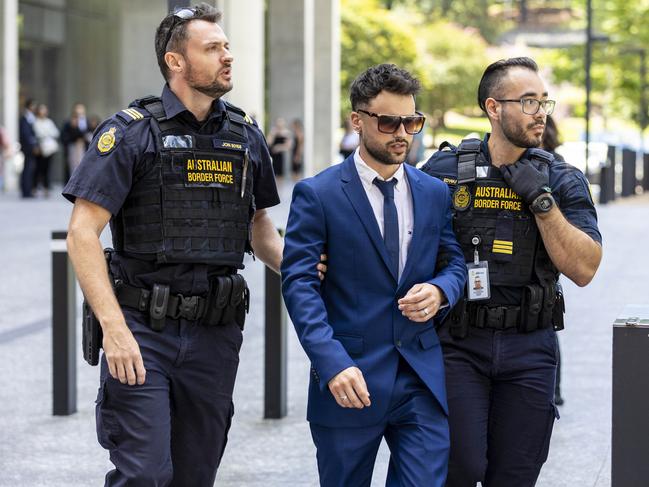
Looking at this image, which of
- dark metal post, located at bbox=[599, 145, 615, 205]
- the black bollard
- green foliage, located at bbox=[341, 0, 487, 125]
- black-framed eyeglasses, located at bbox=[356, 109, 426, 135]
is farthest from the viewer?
green foliage, located at bbox=[341, 0, 487, 125]

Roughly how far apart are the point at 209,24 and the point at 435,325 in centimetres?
124

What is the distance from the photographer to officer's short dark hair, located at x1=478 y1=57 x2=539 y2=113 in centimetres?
452

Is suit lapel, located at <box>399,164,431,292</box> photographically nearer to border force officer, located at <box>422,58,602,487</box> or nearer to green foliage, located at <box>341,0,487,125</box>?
border force officer, located at <box>422,58,602,487</box>

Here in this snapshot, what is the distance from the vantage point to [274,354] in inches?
299

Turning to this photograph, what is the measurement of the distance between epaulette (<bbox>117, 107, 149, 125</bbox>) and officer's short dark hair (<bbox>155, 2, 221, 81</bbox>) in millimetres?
143

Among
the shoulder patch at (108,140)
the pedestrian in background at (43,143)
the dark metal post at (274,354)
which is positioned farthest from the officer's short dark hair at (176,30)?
the pedestrian in background at (43,143)

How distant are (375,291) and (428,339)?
24cm

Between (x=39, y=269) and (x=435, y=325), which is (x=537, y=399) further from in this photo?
(x=39, y=269)

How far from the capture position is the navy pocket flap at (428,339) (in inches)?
164

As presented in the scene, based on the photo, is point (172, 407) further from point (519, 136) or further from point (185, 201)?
point (519, 136)

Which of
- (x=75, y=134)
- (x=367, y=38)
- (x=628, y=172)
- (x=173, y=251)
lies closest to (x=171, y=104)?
(x=173, y=251)

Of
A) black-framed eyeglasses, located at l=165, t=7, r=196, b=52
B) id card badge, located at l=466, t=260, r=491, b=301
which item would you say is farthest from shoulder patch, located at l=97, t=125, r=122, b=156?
id card badge, located at l=466, t=260, r=491, b=301

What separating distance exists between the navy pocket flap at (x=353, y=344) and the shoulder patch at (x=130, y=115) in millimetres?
1003

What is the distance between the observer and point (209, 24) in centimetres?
439
